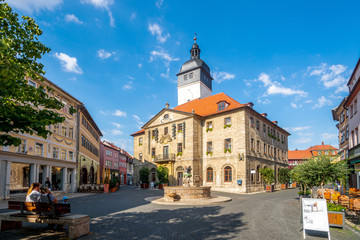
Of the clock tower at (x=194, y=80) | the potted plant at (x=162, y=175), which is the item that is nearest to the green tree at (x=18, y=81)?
the potted plant at (x=162, y=175)

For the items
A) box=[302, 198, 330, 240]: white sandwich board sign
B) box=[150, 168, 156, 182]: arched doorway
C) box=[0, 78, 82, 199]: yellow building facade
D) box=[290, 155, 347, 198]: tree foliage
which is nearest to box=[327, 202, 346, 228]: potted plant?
box=[302, 198, 330, 240]: white sandwich board sign

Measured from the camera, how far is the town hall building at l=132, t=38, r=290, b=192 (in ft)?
113

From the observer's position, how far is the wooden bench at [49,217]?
7922 millimetres

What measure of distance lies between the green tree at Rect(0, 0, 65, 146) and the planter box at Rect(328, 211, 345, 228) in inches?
416

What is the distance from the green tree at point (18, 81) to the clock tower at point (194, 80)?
150ft

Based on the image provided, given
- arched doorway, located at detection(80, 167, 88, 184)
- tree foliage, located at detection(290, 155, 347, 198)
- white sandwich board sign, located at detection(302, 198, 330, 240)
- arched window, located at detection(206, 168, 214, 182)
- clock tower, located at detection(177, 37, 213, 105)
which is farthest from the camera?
clock tower, located at detection(177, 37, 213, 105)

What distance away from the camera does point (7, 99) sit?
8547mm

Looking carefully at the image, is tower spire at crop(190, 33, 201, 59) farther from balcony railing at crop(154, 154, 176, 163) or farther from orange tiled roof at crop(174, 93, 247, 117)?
balcony railing at crop(154, 154, 176, 163)

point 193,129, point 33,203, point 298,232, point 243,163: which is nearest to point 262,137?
point 243,163

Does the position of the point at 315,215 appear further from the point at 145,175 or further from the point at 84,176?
the point at 145,175

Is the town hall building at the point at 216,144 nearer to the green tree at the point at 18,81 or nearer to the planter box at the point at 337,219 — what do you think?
the planter box at the point at 337,219

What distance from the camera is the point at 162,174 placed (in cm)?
3912

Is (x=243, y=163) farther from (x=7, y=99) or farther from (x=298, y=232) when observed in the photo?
(x=7, y=99)

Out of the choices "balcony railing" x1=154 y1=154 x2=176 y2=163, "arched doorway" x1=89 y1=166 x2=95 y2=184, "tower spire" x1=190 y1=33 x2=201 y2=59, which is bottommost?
"arched doorway" x1=89 y1=166 x2=95 y2=184
